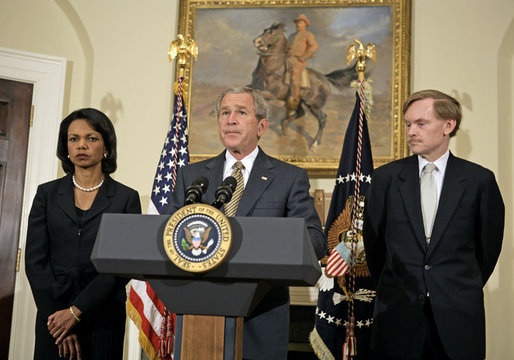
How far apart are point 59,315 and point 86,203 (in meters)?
0.59

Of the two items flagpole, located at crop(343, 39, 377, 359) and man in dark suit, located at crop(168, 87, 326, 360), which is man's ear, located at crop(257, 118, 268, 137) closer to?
man in dark suit, located at crop(168, 87, 326, 360)

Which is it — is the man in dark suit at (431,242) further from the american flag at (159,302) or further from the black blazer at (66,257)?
the american flag at (159,302)

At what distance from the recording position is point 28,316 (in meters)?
4.97

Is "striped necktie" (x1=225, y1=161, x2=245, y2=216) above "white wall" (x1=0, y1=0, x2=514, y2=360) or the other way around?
the other way around

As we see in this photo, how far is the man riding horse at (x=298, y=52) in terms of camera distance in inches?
207

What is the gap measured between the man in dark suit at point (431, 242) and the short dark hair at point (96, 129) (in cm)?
141

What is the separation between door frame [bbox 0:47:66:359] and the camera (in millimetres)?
4957

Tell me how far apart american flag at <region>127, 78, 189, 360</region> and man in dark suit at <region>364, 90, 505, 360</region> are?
158 centimetres

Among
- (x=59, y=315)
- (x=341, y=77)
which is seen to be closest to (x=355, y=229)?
(x=341, y=77)

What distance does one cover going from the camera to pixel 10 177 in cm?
508

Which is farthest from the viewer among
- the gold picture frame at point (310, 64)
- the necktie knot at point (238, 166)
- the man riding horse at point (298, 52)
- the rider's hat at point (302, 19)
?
the rider's hat at point (302, 19)

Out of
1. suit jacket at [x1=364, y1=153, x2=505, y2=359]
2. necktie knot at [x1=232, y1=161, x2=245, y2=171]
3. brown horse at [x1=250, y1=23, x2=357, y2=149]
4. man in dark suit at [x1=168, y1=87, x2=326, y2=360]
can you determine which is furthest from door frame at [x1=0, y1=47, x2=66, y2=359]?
suit jacket at [x1=364, y1=153, x2=505, y2=359]

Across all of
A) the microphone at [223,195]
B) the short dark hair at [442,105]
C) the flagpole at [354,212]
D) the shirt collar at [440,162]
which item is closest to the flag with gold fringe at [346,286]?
the flagpole at [354,212]

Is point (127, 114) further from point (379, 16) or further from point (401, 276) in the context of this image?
point (401, 276)
